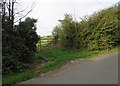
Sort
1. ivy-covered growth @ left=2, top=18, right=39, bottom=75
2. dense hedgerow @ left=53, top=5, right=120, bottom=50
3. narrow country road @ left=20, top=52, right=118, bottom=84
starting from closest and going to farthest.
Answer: narrow country road @ left=20, top=52, right=118, bottom=84, ivy-covered growth @ left=2, top=18, right=39, bottom=75, dense hedgerow @ left=53, top=5, right=120, bottom=50

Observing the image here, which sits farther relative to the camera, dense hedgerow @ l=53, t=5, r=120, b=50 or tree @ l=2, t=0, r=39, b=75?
dense hedgerow @ l=53, t=5, r=120, b=50

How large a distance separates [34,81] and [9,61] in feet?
7.02

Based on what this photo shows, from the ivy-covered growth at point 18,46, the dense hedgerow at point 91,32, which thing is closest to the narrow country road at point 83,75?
the ivy-covered growth at point 18,46

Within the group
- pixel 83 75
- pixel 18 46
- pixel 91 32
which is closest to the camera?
pixel 83 75

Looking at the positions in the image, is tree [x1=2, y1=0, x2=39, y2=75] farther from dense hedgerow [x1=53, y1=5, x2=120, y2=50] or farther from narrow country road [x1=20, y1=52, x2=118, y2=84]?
dense hedgerow [x1=53, y1=5, x2=120, y2=50]

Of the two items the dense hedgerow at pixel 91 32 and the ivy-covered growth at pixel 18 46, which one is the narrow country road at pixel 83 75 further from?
the dense hedgerow at pixel 91 32

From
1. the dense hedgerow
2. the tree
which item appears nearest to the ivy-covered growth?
the tree

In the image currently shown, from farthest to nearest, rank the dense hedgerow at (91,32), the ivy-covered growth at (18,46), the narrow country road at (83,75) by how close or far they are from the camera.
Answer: the dense hedgerow at (91,32)
the ivy-covered growth at (18,46)
the narrow country road at (83,75)

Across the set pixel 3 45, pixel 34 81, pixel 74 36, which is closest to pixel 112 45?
pixel 74 36

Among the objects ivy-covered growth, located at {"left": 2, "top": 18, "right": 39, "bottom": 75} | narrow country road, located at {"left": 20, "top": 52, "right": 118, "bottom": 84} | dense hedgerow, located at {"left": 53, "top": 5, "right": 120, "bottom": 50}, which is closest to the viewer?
narrow country road, located at {"left": 20, "top": 52, "right": 118, "bottom": 84}

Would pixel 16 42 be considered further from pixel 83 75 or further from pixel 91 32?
pixel 91 32

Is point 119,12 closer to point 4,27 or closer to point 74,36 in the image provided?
point 74,36

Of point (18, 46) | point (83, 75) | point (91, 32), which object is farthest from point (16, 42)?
point (91, 32)

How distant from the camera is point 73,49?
22078 mm
